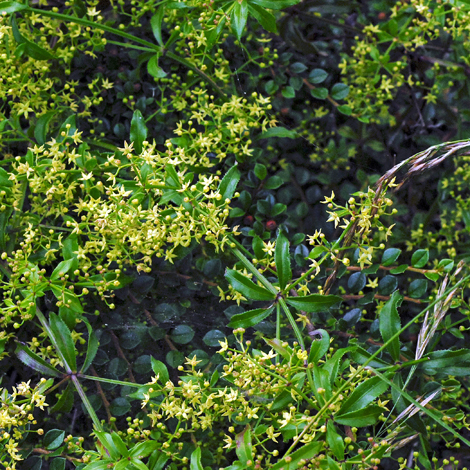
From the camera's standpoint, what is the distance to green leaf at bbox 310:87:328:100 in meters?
1.86

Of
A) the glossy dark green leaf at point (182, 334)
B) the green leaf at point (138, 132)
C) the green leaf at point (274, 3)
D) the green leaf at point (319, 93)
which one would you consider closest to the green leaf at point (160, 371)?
the glossy dark green leaf at point (182, 334)

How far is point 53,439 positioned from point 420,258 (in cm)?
110

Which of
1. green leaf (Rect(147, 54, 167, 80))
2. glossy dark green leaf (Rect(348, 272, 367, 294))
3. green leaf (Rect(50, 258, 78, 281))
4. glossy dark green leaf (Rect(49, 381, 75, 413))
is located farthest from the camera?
glossy dark green leaf (Rect(348, 272, 367, 294))

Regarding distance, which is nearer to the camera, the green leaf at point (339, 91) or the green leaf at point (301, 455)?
the green leaf at point (301, 455)

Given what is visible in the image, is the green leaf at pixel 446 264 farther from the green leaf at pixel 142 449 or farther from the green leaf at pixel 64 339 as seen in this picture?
the green leaf at pixel 64 339

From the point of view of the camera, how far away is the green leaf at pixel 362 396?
113 centimetres

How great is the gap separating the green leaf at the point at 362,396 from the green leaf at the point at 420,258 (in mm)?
467

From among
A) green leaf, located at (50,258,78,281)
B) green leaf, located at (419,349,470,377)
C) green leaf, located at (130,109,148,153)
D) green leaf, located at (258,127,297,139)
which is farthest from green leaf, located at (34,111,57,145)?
green leaf, located at (419,349,470,377)

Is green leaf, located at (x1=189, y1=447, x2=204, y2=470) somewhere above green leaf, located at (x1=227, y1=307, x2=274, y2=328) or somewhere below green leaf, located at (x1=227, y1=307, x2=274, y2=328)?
below

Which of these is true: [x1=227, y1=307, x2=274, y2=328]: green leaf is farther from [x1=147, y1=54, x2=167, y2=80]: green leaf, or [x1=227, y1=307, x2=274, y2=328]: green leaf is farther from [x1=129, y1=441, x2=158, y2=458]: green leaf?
[x1=147, y1=54, x2=167, y2=80]: green leaf

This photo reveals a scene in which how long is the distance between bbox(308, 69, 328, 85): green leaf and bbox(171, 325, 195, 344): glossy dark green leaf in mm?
956

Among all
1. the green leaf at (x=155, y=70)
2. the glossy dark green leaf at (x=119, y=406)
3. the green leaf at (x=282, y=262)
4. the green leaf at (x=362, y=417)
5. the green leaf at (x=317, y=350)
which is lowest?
the glossy dark green leaf at (x=119, y=406)

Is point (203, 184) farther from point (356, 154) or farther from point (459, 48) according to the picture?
point (459, 48)

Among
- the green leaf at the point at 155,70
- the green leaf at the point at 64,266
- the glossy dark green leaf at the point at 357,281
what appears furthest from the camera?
the glossy dark green leaf at the point at 357,281
